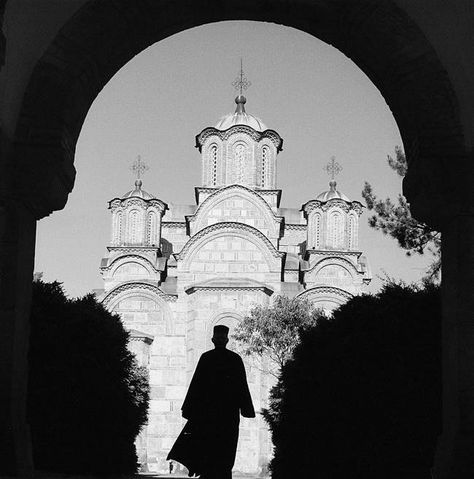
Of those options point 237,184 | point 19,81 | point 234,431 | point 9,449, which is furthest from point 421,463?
point 237,184

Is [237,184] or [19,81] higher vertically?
[237,184]

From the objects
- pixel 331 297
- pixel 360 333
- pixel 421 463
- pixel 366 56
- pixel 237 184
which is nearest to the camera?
pixel 366 56

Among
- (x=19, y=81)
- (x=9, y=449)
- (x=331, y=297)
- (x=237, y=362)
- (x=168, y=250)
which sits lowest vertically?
(x=9, y=449)

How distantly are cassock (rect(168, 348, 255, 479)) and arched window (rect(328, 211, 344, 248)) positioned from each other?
3288 centimetres

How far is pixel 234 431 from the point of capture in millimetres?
7277

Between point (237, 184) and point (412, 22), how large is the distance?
31334mm

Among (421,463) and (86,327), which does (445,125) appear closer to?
(421,463)

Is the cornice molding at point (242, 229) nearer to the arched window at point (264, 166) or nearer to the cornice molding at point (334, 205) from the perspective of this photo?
the cornice molding at point (334, 205)

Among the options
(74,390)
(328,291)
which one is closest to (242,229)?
(328,291)

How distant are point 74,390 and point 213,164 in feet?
94.5

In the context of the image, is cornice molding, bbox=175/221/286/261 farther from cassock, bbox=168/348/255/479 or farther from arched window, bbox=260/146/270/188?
cassock, bbox=168/348/255/479

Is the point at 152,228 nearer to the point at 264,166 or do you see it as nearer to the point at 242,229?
the point at 264,166

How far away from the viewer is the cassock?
7188mm

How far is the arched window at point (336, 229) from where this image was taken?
40.1 meters
